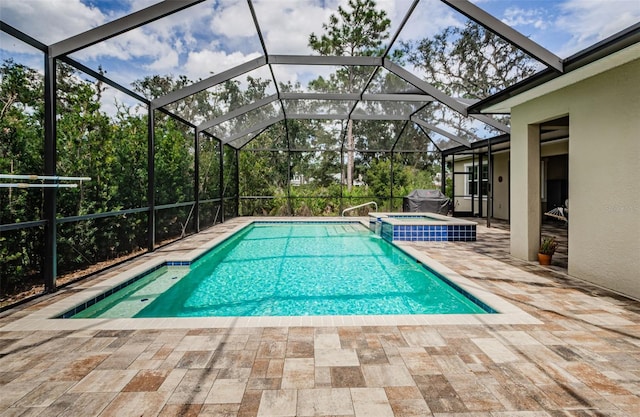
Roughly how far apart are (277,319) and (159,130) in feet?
20.6

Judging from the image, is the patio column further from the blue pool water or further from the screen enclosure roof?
the blue pool water

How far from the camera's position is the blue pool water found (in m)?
4.14

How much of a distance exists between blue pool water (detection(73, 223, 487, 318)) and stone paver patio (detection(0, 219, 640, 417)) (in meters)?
1.04

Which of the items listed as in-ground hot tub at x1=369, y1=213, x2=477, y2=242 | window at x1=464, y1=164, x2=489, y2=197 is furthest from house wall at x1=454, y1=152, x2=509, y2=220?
in-ground hot tub at x1=369, y1=213, x2=477, y2=242

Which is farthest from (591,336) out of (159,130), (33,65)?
(159,130)

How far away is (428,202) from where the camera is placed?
13109 millimetres

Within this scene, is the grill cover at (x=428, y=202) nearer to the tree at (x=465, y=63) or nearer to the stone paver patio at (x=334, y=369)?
the tree at (x=465, y=63)

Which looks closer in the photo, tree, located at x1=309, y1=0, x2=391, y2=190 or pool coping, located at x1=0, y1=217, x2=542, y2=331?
pool coping, located at x1=0, y1=217, x2=542, y2=331

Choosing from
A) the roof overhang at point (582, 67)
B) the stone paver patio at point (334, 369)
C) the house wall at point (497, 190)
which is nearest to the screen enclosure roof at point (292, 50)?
the roof overhang at point (582, 67)

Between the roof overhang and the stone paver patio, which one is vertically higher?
the roof overhang

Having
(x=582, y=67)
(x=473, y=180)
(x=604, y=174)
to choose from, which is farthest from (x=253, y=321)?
(x=473, y=180)

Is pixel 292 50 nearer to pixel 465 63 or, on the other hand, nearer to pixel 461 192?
pixel 465 63

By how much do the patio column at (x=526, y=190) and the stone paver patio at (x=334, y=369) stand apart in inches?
92.5

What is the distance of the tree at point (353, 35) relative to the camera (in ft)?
29.6
